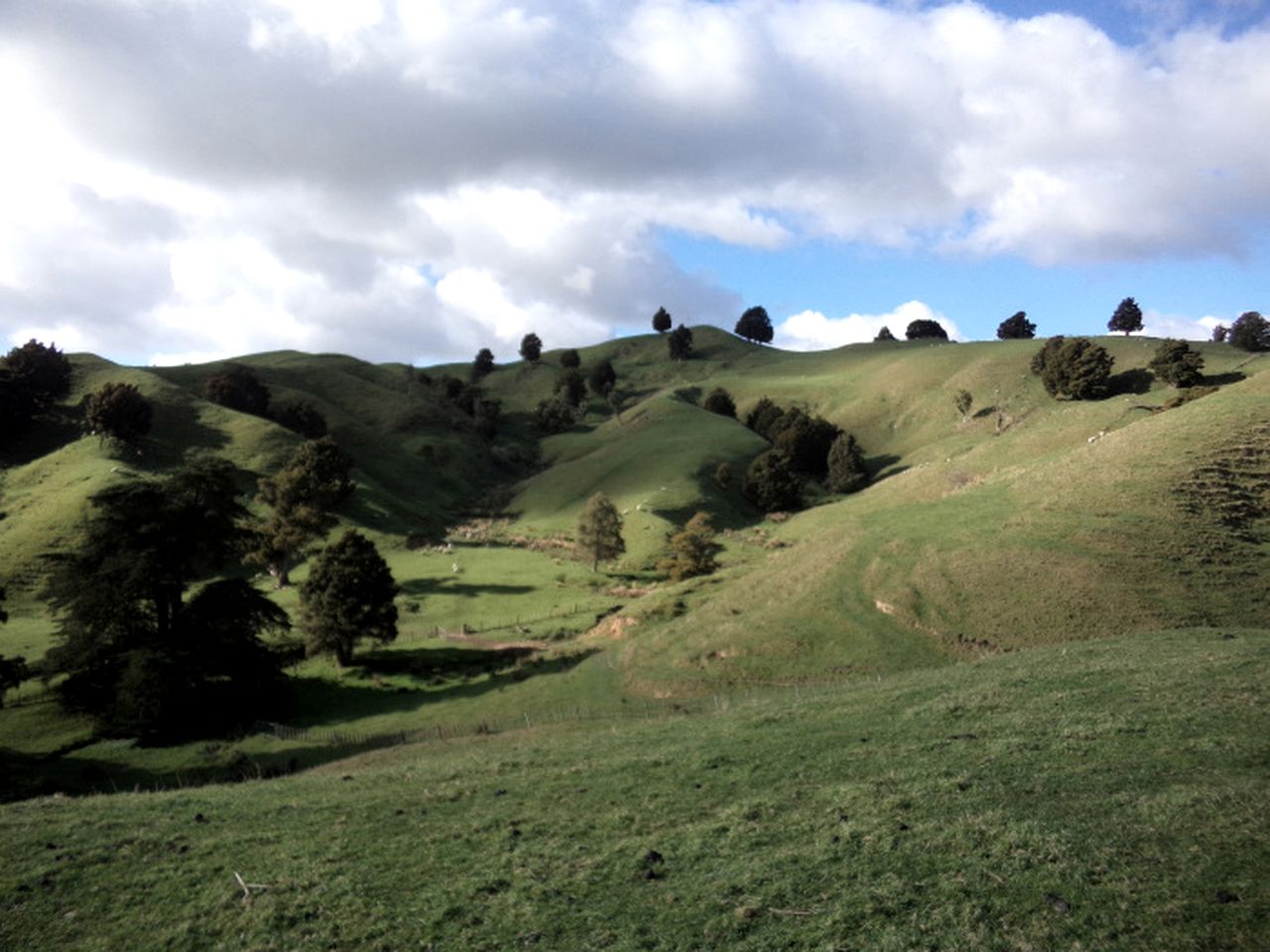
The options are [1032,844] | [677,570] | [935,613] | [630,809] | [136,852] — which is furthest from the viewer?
[677,570]

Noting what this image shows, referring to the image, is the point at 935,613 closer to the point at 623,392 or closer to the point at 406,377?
the point at 623,392

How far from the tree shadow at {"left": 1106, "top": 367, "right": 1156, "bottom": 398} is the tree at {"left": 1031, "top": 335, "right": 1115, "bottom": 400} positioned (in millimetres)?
992

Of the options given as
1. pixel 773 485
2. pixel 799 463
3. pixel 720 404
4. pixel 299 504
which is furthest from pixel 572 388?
pixel 299 504

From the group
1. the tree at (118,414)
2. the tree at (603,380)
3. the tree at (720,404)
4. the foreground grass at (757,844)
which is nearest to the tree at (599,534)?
the foreground grass at (757,844)

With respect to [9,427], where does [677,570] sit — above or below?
below

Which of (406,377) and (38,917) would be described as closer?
(38,917)

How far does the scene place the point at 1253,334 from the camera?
113312 millimetres

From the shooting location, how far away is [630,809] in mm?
14070

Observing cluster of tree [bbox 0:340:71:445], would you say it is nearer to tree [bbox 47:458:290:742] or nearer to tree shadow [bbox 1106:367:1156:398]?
tree [bbox 47:458:290:742]

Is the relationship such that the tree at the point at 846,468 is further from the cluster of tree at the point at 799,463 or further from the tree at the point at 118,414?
the tree at the point at 118,414

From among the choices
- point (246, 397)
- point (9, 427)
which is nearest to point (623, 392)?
point (246, 397)

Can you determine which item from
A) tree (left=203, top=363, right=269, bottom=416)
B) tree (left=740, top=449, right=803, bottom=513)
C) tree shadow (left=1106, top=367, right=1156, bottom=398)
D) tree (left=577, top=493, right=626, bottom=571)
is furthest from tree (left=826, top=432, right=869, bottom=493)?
tree (left=203, top=363, right=269, bottom=416)

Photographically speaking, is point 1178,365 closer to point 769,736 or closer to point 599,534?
point 599,534

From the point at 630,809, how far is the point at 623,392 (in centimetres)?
16895
